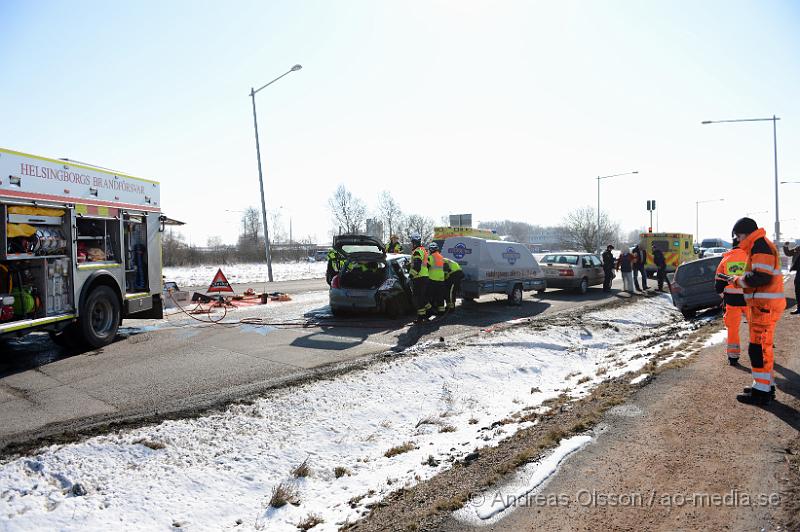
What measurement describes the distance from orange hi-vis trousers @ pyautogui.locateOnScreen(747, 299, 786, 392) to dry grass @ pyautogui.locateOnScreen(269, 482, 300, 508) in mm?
4504

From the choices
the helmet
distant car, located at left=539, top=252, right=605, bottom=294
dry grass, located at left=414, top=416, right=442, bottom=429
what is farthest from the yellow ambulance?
dry grass, located at left=414, top=416, right=442, bottom=429

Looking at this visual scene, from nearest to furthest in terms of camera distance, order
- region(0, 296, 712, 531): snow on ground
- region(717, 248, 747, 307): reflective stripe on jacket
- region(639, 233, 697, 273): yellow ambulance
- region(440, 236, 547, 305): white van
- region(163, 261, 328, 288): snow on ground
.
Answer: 1. region(0, 296, 712, 531): snow on ground
2. region(717, 248, 747, 307): reflective stripe on jacket
3. region(440, 236, 547, 305): white van
4. region(639, 233, 697, 273): yellow ambulance
5. region(163, 261, 328, 288): snow on ground

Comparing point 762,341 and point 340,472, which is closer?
point 340,472

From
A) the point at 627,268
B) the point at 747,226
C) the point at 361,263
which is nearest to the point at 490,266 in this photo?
the point at 361,263

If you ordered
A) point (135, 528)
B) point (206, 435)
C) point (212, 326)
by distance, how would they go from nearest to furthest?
point (135, 528), point (206, 435), point (212, 326)

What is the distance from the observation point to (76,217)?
25.8ft

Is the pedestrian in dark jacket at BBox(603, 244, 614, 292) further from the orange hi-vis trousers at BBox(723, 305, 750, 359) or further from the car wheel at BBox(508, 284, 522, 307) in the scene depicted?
the orange hi-vis trousers at BBox(723, 305, 750, 359)

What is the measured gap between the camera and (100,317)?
847 cm

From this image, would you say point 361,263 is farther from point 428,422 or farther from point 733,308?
point 733,308

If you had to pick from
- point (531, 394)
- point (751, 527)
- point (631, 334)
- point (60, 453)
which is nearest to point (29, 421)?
point (60, 453)

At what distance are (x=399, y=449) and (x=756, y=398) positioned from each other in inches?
139

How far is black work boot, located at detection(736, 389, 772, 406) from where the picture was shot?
5.05 m

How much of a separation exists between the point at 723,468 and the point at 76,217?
8.57 metres

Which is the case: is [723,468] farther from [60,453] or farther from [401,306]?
[401,306]
